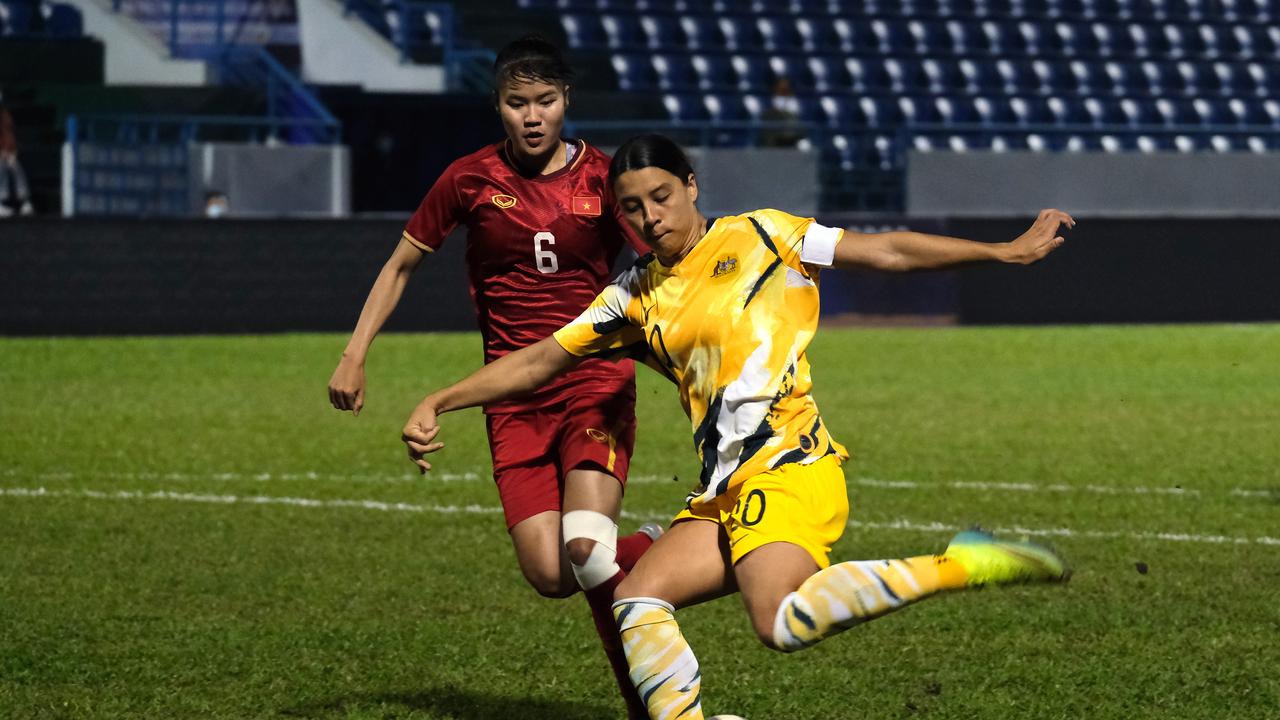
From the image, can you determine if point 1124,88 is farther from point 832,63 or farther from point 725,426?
point 725,426

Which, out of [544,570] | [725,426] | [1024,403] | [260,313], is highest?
[725,426]

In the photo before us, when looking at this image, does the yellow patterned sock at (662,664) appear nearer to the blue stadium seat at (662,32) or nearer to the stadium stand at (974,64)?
the stadium stand at (974,64)

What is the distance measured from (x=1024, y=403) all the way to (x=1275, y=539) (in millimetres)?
5612

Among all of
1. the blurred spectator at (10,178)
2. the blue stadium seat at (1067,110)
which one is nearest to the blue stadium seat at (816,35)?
the blue stadium seat at (1067,110)

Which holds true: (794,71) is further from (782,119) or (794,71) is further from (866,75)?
(782,119)

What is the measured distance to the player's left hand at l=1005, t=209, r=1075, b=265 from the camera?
3998mm

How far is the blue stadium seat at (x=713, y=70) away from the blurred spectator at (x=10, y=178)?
378 inches

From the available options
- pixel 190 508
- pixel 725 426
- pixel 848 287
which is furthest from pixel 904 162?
pixel 725 426

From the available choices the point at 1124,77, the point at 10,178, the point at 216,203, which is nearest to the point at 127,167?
the point at 216,203

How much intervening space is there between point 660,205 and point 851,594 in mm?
983

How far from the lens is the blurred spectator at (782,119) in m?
22.6

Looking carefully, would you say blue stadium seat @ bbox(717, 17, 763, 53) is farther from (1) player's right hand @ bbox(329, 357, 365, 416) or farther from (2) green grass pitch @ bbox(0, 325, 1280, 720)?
(1) player's right hand @ bbox(329, 357, 365, 416)

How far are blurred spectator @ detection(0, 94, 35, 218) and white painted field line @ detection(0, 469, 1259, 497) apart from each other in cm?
1142

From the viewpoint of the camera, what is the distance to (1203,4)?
97.7ft
